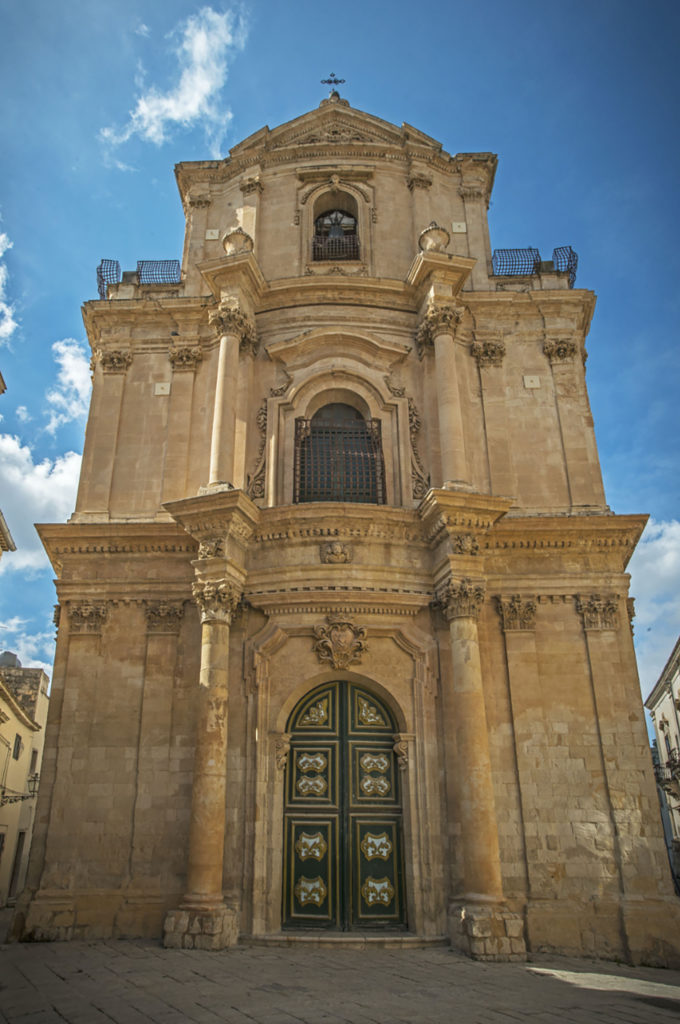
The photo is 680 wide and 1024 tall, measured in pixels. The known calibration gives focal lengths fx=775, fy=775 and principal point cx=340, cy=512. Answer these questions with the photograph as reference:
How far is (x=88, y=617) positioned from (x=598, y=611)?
9386 mm

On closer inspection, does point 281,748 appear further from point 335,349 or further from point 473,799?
point 335,349

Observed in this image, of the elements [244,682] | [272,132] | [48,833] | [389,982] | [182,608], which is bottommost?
[389,982]

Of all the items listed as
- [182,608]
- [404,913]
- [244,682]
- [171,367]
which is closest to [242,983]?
[404,913]

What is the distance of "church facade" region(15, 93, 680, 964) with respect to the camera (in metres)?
12.3

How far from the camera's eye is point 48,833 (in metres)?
12.9

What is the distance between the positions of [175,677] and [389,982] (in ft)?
21.0

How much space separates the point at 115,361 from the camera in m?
16.8

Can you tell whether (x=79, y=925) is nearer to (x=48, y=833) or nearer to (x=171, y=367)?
(x=48, y=833)

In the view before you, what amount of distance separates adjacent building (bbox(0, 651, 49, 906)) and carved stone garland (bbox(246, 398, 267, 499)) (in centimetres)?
1581

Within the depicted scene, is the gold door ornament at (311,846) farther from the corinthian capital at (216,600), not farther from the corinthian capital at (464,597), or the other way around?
the corinthian capital at (464,597)

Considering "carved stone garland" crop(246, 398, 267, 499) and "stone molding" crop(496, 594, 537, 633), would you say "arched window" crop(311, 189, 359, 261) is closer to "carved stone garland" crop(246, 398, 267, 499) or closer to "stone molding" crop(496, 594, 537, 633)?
"carved stone garland" crop(246, 398, 267, 499)

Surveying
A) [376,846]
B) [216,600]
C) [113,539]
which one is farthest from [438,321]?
[376,846]

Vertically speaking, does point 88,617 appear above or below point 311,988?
above

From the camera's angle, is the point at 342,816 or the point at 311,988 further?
the point at 342,816
